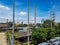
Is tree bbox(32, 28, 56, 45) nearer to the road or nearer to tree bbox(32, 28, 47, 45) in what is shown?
tree bbox(32, 28, 47, 45)

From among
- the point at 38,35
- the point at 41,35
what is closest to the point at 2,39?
the point at 38,35

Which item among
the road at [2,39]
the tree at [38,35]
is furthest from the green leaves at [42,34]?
the road at [2,39]

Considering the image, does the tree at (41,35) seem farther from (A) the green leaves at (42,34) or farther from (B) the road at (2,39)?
(B) the road at (2,39)

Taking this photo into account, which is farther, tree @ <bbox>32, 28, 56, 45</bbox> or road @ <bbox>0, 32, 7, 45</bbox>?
tree @ <bbox>32, 28, 56, 45</bbox>

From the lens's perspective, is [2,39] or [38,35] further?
[2,39]

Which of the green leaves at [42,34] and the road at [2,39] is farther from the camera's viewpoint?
the green leaves at [42,34]

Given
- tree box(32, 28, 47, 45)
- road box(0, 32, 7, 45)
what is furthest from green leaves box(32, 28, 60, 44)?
road box(0, 32, 7, 45)

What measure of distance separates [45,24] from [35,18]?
1551 mm

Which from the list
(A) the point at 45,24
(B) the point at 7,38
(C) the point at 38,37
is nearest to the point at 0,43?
(B) the point at 7,38

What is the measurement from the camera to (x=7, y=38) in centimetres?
877

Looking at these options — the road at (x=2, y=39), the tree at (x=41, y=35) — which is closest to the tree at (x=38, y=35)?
the tree at (x=41, y=35)

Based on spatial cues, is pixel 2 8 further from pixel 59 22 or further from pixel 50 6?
pixel 59 22

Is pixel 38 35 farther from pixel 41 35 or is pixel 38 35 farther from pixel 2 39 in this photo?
pixel 2 39

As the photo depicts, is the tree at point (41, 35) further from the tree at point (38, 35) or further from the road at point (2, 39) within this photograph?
the road at point (2, 39)
